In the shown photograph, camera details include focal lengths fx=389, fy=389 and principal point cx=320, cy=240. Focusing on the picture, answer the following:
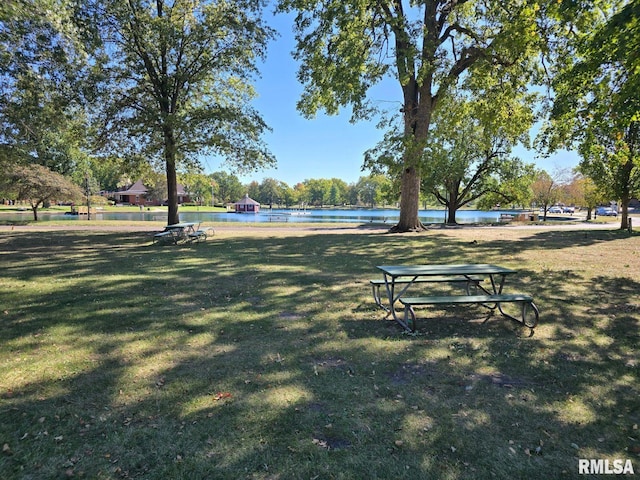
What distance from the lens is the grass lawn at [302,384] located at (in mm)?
2635

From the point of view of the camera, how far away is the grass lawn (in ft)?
8.64

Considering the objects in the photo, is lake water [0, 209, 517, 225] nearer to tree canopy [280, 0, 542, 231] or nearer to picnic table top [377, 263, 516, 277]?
tree canopy [280, 0, 542, 231]

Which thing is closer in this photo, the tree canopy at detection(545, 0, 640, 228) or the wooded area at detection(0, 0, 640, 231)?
the tree canopy at detection(545, 0, 640, 228)

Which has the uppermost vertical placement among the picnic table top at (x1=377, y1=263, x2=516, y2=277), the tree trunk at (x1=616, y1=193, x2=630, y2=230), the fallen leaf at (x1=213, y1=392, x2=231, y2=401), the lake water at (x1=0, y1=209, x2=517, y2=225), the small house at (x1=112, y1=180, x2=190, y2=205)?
the small house at (x1=112, y1=180, x2=190, y2=205)

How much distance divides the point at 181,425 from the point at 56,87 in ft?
46.3

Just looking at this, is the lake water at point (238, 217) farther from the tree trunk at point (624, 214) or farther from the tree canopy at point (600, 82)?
the tree canopy at point (600, 82)

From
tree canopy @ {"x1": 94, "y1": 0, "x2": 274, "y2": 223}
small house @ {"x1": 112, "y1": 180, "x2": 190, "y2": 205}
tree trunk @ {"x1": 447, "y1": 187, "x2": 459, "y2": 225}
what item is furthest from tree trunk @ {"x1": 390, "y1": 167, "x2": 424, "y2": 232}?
small house @ {"x1": 112, "y1": 180, "x2": 190, "y2": 205}

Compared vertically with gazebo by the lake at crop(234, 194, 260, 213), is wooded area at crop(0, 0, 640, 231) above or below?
above

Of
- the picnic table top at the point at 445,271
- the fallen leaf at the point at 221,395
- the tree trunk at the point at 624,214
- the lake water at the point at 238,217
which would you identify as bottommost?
the fallen leaf at the point at 221,395

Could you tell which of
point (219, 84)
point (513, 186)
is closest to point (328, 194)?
point (513, 186)

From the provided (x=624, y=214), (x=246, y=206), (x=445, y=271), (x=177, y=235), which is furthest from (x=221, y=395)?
(x=246, y=206)

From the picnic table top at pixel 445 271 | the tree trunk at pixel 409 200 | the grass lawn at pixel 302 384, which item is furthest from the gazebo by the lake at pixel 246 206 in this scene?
the picnic table top at pixel 445 271

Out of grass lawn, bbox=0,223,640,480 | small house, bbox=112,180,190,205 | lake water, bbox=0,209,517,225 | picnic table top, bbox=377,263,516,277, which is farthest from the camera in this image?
small house, bbox=112,180,190,205

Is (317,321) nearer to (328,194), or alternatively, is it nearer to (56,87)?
(56,87)
